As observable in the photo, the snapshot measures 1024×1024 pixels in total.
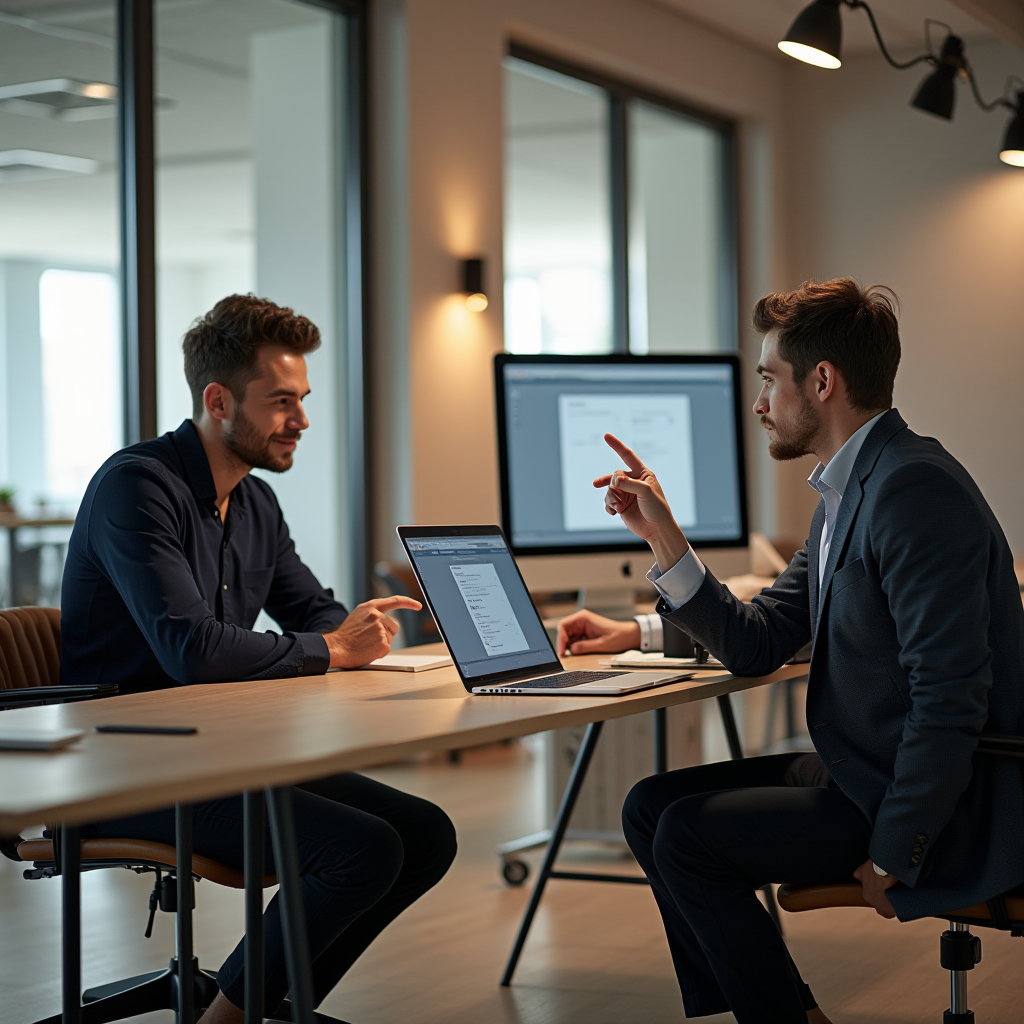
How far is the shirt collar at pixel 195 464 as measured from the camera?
241cm

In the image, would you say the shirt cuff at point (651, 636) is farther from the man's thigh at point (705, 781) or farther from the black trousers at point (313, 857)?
the black trousers at point (313, 857)

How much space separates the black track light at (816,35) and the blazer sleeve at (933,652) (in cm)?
268

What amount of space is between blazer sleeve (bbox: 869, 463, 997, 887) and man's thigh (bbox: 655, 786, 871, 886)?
0.08 metres

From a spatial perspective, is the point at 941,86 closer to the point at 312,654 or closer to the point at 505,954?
the point at 505,954

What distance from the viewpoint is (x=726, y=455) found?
3164 millimetres

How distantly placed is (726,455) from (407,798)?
3.94 feet

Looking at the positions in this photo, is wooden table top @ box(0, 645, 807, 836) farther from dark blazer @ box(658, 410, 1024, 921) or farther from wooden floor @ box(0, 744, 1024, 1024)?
wooden floor @ box(0, 744, 1024, 1024)

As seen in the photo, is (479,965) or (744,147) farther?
(744,147)

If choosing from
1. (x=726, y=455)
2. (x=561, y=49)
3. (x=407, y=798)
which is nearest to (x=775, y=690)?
(x=726, y=455)

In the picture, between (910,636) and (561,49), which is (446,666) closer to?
(910,636)

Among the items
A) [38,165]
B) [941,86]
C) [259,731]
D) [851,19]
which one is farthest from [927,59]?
[259,731]

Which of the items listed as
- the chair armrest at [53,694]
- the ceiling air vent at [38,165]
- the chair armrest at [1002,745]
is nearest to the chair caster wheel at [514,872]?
the chair armrest at [53,694]

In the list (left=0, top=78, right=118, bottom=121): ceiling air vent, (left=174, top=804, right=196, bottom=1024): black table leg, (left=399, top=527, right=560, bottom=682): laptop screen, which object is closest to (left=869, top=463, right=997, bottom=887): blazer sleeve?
(left=399, top=527, right=560, bottom=682): laptop screen

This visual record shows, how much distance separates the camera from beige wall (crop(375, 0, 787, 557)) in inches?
193
